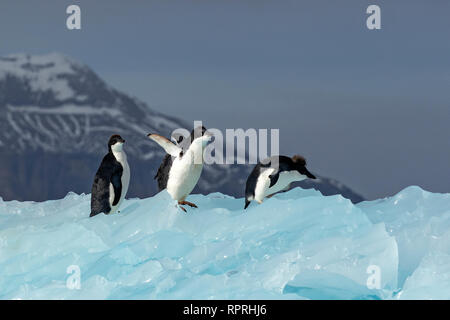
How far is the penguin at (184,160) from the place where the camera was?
23.1 feet

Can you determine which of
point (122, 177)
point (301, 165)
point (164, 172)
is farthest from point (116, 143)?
point (301, 165)

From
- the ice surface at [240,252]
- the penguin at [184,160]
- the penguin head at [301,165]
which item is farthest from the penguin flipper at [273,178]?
the penguin at [184,160]

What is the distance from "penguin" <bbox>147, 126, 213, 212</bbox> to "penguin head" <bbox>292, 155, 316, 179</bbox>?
1.23 metres

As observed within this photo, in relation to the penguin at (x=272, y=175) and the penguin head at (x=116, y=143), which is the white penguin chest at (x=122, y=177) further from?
the penguin at (x=272, y=175)

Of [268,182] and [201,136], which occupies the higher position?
[201,136]

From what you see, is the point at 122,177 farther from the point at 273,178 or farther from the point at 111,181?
the point at 273,178

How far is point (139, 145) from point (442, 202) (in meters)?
49.1

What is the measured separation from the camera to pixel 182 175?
7.12 m

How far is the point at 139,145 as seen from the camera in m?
55.6

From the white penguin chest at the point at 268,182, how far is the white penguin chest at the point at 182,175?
759 mm

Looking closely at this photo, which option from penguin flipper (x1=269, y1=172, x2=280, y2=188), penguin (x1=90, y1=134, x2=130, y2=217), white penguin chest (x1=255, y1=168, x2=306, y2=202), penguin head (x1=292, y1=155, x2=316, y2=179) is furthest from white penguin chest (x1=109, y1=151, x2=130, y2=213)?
penguin head (x1=292, y1=155, x2=316, y2=179)

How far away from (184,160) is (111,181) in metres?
1.00
